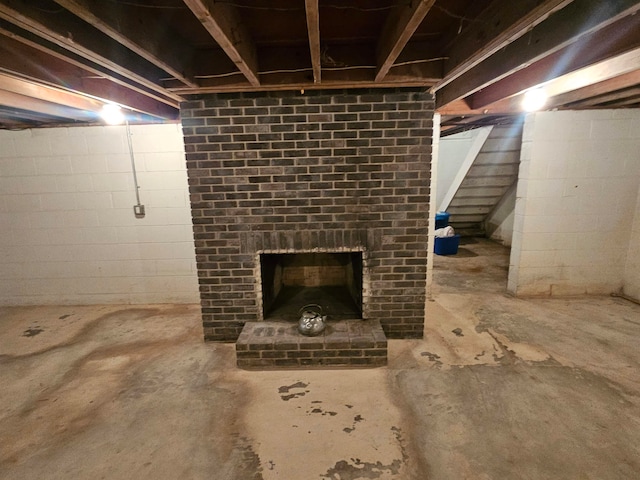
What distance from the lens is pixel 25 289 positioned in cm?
383

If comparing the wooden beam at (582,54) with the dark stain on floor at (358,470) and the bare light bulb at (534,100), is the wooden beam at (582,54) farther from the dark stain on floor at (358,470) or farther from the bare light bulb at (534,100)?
the dark stain on floor at (358,470)

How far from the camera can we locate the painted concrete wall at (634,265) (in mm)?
3568

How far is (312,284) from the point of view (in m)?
3.66

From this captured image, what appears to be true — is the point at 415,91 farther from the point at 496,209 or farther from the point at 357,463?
the point at 496,209

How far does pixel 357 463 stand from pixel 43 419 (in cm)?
203

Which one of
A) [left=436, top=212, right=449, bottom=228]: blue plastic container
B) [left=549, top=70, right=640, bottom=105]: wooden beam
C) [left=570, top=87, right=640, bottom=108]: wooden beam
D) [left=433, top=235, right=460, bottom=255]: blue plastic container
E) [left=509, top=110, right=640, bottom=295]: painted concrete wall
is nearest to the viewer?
[left=549, top=70, right=640, bottom=105]: wooden beam

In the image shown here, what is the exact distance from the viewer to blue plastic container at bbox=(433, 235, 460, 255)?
5.73m

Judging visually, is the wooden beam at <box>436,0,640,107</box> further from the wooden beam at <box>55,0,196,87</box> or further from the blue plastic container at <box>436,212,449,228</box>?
the blue plastic container at <box>436,212,449,228</box>

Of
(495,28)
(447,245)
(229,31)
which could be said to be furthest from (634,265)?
(229,31)

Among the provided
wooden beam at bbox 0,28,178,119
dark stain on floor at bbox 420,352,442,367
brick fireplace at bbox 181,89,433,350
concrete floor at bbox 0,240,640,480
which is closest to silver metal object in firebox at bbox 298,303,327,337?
concrete floor at bbox 0,240,640,480

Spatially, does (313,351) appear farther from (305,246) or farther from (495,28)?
(495,28)

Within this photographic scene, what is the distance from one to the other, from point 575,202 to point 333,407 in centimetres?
358

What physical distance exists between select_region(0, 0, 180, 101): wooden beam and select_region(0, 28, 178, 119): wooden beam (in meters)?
0.19

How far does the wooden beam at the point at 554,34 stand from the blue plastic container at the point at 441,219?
12.6ft
